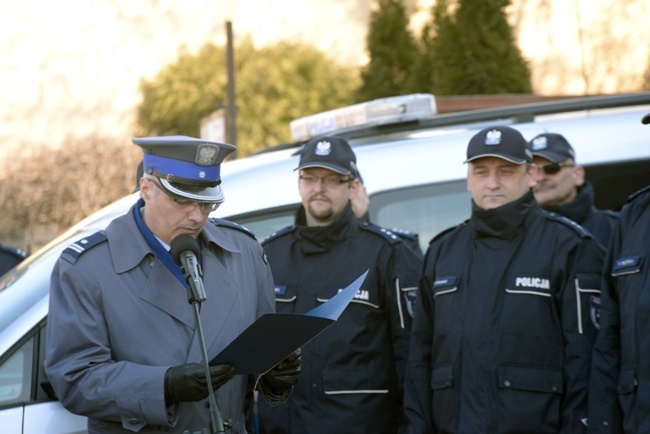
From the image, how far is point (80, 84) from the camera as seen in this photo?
60.8 metres

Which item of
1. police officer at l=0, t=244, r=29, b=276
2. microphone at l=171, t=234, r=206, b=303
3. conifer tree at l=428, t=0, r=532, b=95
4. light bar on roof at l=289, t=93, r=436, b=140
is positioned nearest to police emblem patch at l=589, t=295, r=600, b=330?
microphone at l=171, t=234, r=206, b=303

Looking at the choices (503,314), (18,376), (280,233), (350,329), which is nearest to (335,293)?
(350,329)

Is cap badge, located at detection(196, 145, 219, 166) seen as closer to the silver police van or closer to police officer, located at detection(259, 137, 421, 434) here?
the silver police van

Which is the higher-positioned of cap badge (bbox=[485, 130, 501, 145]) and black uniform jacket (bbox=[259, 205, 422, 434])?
cap badge (bbox=[485, 130, 501, 145])

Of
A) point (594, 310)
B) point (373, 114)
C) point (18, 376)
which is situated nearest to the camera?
point (594, 310)

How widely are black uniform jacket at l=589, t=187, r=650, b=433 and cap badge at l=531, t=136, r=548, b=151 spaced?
1.67 m

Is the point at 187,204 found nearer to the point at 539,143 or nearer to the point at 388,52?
the point at 539,143

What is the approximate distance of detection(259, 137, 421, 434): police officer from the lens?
182 inches

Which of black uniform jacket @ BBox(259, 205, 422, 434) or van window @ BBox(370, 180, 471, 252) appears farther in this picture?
van window @ BBox(370, 180, 471, 252)

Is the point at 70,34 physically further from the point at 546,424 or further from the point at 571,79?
the point at 546,424

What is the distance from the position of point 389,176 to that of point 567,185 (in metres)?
0.93

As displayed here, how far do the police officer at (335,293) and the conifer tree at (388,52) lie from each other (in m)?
19.7

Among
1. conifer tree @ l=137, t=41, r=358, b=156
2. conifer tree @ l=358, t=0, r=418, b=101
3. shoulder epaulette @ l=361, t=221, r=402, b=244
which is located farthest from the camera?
conifer tree @ l=137, t=41, r=358, b=156

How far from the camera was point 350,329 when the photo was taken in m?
4.66
